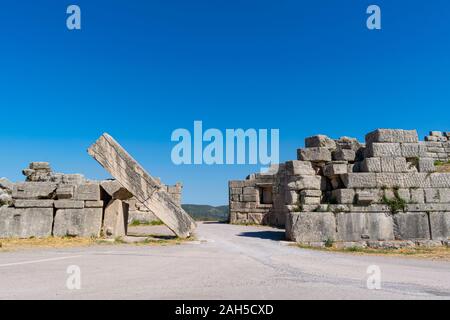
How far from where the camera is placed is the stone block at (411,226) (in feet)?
34.1

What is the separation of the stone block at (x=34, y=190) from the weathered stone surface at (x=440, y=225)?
39.5 ft

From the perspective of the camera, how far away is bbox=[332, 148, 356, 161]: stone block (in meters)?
11.7

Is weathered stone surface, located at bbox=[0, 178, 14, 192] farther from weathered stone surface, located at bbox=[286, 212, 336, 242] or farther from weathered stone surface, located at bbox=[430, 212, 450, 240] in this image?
weathered stone surface, located at bbox=[430, 212, 450, 240]

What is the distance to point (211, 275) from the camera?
5.57 metres

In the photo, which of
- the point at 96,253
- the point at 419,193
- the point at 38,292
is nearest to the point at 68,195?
the point at 96,253

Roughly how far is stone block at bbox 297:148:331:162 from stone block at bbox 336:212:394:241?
215cm

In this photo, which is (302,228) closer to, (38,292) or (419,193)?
(419,193)

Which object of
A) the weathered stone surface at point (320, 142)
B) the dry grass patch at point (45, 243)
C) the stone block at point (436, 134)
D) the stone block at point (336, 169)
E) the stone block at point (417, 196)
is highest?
the stone block at point (436, 134)

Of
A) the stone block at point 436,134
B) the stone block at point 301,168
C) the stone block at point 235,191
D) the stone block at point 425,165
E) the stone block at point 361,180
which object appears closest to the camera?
the stone block at point 361,180

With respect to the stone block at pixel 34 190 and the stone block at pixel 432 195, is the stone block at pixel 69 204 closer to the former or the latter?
the stone block at pixel 34 190

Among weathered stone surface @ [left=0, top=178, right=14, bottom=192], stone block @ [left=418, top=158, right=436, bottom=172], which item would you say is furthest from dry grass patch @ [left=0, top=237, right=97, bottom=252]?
stone block @ [left=418, top=158, right=436, bottom=172]

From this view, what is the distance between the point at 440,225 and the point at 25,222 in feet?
42.4

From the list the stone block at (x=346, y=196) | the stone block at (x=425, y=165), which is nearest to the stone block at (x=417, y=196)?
the stone block at (x=425, y=165)

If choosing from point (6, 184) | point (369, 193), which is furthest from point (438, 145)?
point (6, 184)
